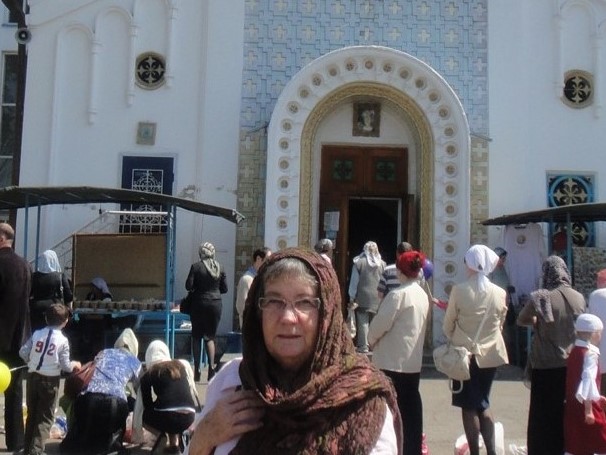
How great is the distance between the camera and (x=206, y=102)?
13.3 meters

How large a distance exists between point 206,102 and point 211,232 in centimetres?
212

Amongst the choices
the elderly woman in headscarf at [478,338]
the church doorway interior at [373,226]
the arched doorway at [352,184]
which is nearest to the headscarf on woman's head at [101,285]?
the arched doorway at [352,184]

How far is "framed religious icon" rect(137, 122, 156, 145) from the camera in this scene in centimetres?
Result: 1321

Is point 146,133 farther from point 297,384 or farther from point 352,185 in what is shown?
point 297,384

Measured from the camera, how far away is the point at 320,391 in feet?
8.55

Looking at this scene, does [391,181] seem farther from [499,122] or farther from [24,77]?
[24,77]

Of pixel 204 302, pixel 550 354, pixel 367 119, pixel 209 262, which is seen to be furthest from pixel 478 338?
pixel 367 119

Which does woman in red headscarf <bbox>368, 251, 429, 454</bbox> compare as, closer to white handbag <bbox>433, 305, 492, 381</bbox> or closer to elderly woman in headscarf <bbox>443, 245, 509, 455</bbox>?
white handbag <bbox>433, 305, 492, 381</bbox>

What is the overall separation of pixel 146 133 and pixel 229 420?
11.0m

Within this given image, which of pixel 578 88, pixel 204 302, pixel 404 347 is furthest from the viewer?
pixel 578 88

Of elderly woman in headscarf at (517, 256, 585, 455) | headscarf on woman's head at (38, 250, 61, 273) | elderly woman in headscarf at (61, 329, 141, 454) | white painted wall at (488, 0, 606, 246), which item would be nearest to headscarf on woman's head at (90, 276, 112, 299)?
headscarf on woman's head at (38, 250, 61, 273)

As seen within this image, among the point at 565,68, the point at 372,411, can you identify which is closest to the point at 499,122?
the point at 565,68

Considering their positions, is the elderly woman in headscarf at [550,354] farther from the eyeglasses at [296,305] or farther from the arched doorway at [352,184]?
the arched doorway at [352,184]

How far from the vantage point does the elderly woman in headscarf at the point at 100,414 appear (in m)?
6.67
